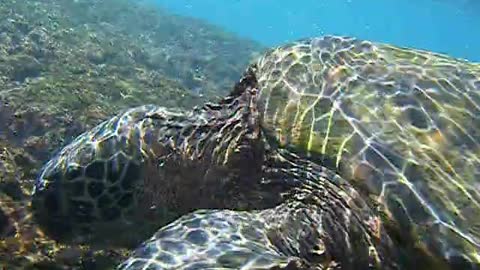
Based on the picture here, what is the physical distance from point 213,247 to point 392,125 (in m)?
1.40

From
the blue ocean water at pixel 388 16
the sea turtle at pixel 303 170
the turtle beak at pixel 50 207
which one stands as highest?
the blue ocean water at pixel 388 16

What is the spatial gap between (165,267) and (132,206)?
1687mm

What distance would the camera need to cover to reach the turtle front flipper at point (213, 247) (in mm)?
2624

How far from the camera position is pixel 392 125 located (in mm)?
3311

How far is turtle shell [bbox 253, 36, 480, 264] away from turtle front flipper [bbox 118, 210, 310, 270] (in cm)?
62

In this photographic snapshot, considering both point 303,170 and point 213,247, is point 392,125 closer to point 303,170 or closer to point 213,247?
point 303,170

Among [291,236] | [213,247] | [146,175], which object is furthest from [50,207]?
[291,236]

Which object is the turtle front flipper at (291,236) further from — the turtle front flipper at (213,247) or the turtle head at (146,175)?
the turtle head at (146,175)

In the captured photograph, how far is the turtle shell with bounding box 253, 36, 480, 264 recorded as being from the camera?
2846mm

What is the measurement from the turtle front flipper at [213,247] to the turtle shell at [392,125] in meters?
0.62

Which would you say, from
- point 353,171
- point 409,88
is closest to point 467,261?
point 353,171

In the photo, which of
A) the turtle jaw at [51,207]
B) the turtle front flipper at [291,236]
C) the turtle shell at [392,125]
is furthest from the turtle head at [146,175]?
the turtle front flipper at [291,236]

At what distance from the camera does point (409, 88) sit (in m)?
3.58

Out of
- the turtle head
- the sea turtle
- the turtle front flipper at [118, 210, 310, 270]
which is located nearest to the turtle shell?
the sea turtle
